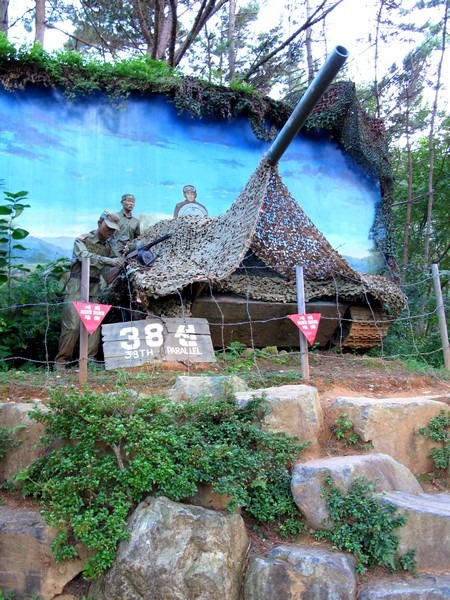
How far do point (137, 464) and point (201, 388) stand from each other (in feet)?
3.71

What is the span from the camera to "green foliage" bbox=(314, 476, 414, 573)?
11.4ft

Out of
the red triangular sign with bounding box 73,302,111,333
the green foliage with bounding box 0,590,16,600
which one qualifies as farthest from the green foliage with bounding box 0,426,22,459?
the red triangular sign with bounding box 73,302,111,333

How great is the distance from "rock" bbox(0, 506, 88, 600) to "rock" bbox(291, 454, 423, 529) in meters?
1.51

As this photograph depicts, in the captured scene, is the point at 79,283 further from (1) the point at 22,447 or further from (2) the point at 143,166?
(2) the point at 143,166

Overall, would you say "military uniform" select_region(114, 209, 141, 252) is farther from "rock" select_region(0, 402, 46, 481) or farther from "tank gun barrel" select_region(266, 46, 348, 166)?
"rock" select_region(0, 402, 46, 481)

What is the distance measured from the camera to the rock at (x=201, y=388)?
14.6 ft

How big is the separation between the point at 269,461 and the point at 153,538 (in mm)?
1008

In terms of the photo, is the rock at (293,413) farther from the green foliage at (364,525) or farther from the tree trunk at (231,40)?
the tree trunk at (231,40)

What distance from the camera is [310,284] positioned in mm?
7629

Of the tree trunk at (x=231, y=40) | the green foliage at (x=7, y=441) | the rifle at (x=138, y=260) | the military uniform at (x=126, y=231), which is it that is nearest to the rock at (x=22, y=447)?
the green foliage at (x=7, y=441)

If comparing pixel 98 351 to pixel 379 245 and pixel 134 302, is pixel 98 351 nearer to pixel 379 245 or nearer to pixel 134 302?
pixel 134 302

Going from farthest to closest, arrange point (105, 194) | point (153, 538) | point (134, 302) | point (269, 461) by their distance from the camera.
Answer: point (105, 194) → point (134, 302) → point (269, 461) → point (153, 538)

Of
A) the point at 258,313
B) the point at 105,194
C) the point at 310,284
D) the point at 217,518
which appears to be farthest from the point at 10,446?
the point at 105,194

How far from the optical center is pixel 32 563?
142 inches
